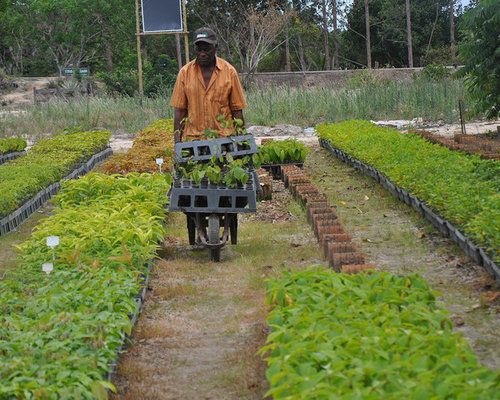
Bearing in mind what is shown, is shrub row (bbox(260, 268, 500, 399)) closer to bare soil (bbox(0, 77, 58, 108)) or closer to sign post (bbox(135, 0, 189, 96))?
sign post (bbox(135, 0, 189, 96))

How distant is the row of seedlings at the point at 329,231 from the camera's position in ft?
17.6

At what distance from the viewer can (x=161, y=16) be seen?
74.0 ft

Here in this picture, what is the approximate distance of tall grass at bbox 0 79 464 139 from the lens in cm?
2061

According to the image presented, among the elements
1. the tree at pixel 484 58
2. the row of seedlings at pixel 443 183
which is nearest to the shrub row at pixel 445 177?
the row of seedlings at pixel 443 183

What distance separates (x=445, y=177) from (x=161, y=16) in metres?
16.3

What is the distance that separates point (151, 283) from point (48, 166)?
5.36 m

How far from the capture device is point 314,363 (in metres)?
3.30

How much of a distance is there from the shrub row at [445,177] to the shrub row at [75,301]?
2663 mm

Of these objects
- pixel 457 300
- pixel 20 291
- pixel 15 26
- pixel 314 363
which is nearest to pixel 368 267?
pixel 457 300

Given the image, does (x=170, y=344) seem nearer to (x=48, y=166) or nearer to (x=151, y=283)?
(x=151, y=283)

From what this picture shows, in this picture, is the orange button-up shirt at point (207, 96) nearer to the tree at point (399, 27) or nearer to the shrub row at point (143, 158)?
the shrub row at point (143, 158)

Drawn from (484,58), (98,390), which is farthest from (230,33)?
(98,390)

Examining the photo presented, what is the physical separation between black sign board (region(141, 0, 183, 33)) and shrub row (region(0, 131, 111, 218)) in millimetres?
6922

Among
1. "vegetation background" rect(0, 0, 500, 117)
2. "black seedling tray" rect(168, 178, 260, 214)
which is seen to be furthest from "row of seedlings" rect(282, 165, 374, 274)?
"vegetation background" rect(0, 0, 500, 117)
